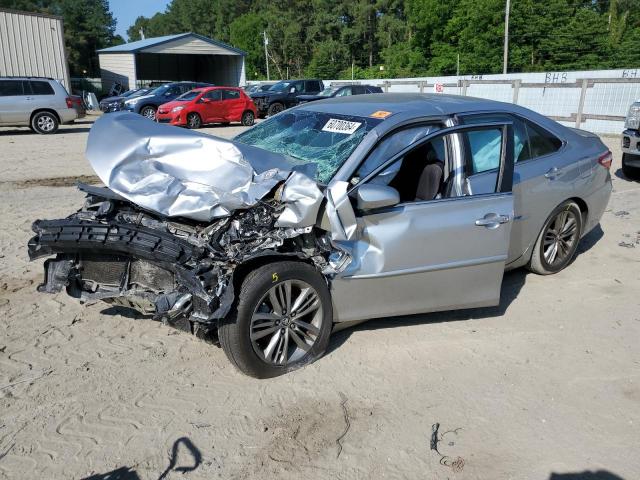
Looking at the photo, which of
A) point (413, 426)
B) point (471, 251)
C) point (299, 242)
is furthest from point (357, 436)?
point (471, 251)

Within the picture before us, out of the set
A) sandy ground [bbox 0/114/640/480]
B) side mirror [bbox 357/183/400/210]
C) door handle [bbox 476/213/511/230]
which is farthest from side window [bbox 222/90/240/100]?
side mirror [bbox 357/183/400/210]

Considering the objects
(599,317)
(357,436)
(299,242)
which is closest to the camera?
(357,436)

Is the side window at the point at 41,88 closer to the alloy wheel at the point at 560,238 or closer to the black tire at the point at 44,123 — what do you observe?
the black tire at the point at 44,123

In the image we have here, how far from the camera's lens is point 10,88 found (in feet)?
58.8

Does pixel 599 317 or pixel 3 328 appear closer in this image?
pixel 3 328

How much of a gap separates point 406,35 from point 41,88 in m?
57.6

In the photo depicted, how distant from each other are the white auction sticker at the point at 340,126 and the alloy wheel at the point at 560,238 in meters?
2.27

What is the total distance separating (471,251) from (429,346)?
0.77 m

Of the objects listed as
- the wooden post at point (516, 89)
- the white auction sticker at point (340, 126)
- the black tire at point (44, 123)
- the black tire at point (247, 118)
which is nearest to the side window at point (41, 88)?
the black tire at point (44, 123)

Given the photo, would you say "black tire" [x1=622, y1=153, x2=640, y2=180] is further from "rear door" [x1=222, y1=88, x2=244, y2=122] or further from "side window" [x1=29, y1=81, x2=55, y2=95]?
"side window" [x1=29, y1=81, x2=55, y2=95]

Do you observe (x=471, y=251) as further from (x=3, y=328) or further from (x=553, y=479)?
(x=3, y=328)

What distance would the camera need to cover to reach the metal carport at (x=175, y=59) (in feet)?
127

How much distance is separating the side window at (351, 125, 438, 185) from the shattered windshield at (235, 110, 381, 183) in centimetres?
15

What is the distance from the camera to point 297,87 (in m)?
27.1
